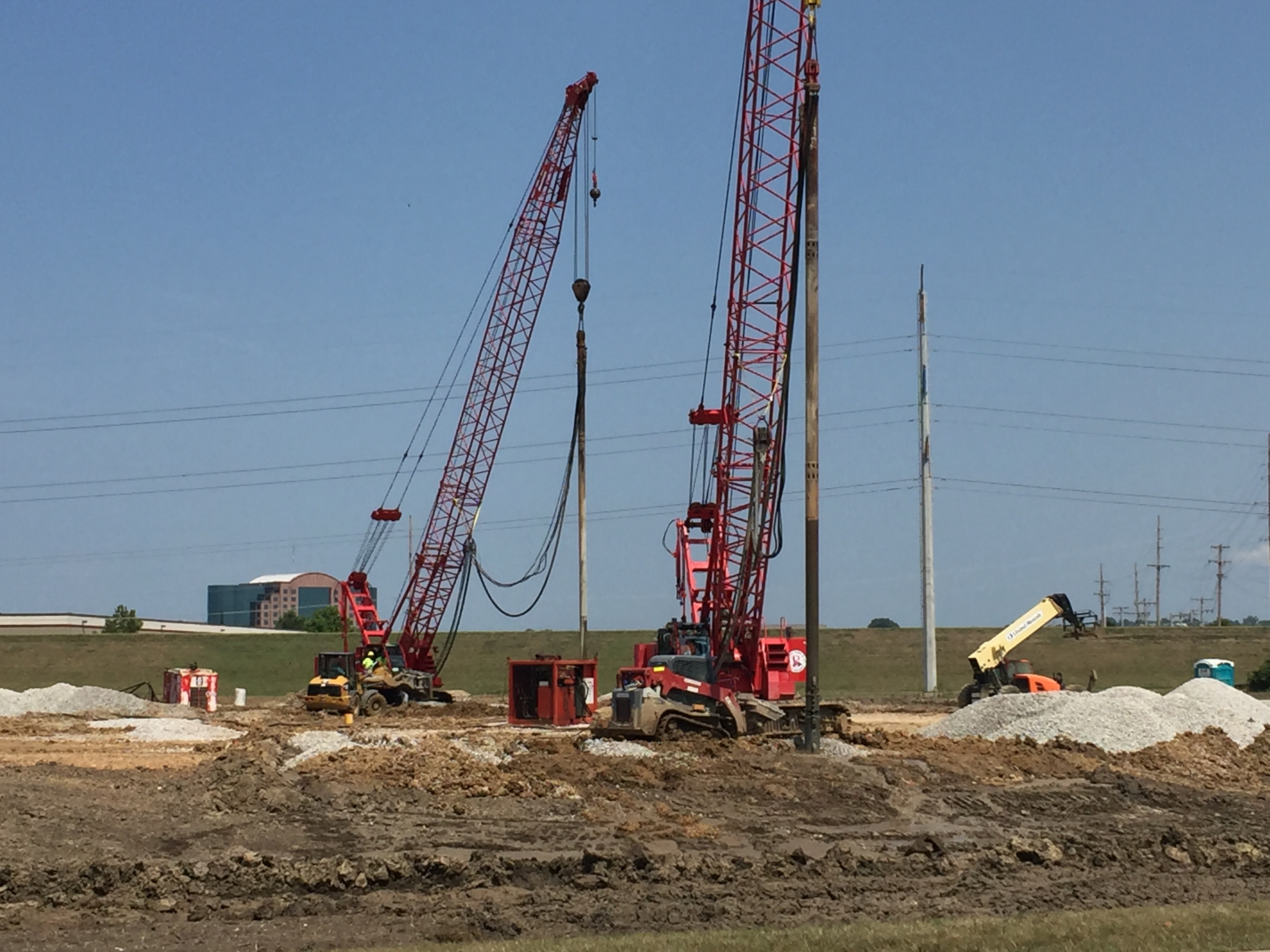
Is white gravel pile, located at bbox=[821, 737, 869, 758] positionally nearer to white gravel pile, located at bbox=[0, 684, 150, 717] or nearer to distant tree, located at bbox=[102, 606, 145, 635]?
white gravel pile, located at bbox=[0, 684, 150, 717]

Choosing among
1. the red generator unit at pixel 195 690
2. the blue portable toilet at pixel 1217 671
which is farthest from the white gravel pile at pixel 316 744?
the blue portable toilet at pixel 1217 671

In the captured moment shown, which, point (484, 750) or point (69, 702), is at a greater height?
point (484, 750)

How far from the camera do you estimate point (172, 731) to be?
125 ft

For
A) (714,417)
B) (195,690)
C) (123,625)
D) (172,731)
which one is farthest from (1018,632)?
(123,625)

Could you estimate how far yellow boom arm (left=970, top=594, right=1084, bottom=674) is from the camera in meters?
38.7

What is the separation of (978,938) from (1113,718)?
1773 cm

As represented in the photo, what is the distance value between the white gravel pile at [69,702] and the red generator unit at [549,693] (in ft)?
55.4

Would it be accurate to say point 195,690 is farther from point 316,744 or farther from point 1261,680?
point 1261,680

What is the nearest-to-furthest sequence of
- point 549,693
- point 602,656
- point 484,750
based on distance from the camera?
1. point 484,750
2. point 549,693
3. point 602,656

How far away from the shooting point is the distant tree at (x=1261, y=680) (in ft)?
192

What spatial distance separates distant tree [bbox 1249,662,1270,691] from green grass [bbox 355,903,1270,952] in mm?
50457

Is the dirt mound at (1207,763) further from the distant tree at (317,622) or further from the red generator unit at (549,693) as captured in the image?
the distant tree at (317,622)

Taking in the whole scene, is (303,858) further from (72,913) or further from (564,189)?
(564,189)

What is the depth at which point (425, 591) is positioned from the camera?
59000 mm
